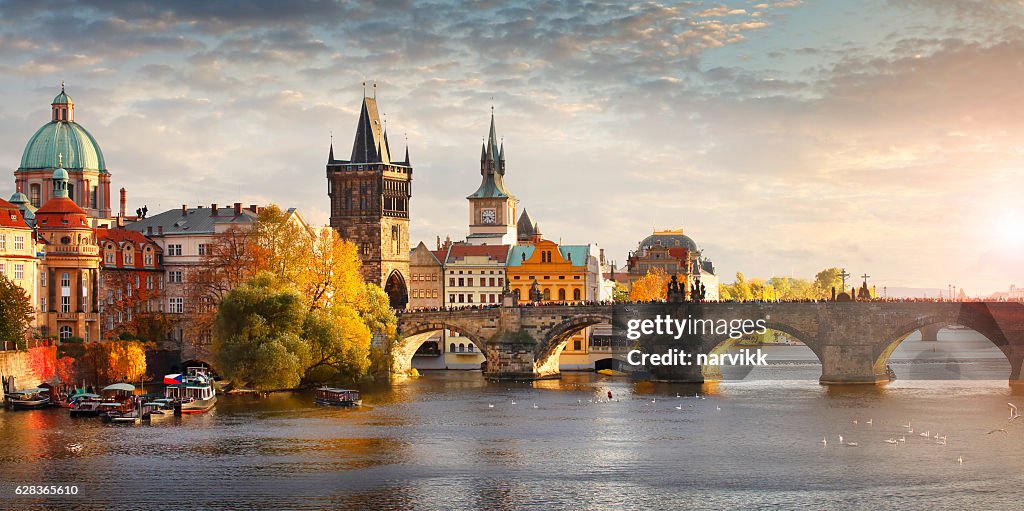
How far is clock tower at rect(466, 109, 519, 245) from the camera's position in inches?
7372

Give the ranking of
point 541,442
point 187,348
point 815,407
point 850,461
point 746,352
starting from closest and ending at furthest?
point 850,461
point 541,442
point 815,407
point 187,348
point 746,352

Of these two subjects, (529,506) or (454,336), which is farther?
(454,336)

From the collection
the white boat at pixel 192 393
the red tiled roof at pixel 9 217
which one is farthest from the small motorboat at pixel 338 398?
the red tiled roof at pixel 9 217

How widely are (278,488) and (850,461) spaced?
2834cm

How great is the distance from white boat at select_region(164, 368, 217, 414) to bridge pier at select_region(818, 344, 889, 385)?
4605 centimetres

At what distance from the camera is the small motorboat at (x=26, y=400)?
91625 mm

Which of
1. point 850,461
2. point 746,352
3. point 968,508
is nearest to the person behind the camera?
point 968,508

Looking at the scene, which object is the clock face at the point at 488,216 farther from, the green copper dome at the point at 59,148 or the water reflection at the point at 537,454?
the water reflection at the point at 537,454

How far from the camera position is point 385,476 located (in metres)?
68.1

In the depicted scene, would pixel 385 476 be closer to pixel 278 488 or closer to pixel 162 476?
pixel 278 488

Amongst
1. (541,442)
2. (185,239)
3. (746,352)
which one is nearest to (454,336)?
(185,239)

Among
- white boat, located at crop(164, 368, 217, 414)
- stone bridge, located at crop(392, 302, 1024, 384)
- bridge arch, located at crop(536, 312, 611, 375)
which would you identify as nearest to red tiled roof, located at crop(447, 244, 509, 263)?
stone bridge, located at crop(392, 302, 1024, 384)

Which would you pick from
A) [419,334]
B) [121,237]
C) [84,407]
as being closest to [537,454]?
[84,407]
